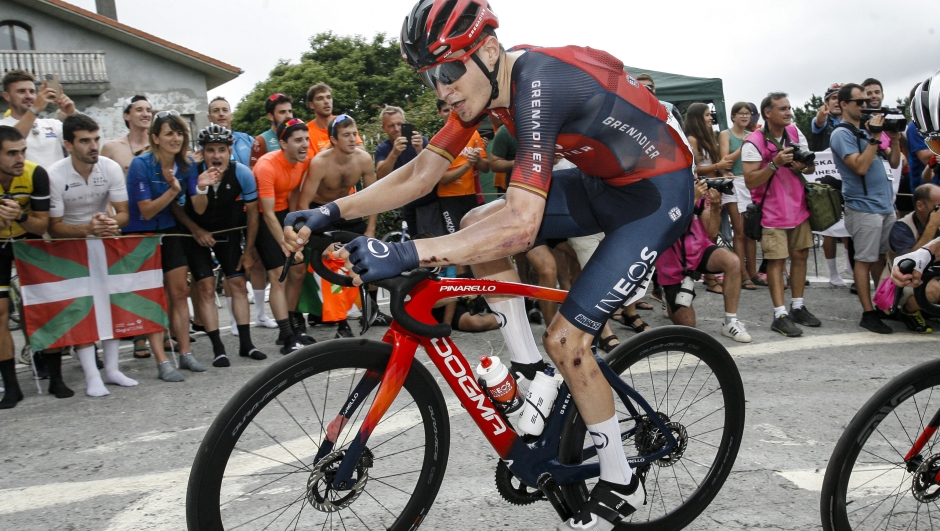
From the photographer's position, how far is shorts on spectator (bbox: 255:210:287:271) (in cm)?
716

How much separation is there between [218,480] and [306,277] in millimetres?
5292

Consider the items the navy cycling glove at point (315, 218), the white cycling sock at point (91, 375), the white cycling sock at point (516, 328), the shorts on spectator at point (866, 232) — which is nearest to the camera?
the navy cycling glove at point (315, 218)

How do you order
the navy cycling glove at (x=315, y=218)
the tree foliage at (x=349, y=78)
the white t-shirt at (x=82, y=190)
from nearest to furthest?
the navy cycling glove at (x=315, y=218) → the white t-shirt at (x=82, y=190) → the tree foliage at (x=349, y=78)

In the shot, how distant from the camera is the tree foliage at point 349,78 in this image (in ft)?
139

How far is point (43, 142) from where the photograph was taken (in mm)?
6773

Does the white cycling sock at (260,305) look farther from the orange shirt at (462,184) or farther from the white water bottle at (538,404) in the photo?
the white water bottle at (538,404)

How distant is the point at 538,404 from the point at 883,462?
137cm

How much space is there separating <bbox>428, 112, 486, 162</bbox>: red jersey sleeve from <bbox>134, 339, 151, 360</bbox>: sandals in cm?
490

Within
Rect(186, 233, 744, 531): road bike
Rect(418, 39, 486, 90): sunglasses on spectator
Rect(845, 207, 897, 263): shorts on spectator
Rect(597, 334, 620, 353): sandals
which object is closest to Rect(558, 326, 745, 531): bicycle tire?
Rect(186, 233, 744, 531): road bike

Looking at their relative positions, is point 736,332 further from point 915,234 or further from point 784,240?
point 915,234

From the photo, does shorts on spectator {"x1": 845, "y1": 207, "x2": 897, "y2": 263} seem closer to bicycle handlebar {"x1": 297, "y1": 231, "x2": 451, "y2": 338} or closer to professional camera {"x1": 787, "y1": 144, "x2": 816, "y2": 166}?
professional camera {"x1": 787, "y1": 144, "x2": 816, "y2": 166}

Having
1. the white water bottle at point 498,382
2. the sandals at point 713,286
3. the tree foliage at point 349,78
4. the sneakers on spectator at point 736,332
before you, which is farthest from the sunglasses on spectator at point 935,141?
the tree foliage at point 349,78

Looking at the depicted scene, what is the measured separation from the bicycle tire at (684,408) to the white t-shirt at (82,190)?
4708 mm

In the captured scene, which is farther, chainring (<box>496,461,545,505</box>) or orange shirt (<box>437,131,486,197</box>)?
orange shirt (<box>437,131,486,197</box>)
